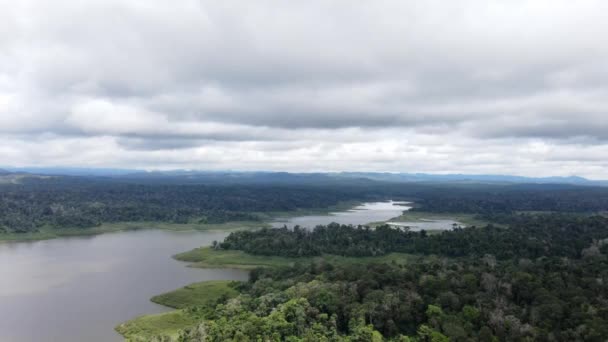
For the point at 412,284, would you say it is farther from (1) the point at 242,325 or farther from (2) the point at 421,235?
(2) the point at 421,235

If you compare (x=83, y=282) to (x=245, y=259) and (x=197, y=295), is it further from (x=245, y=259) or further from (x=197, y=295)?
(x=245, y=259)

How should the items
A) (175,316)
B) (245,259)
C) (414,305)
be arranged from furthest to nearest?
(245,259), (175,316), (414,305)

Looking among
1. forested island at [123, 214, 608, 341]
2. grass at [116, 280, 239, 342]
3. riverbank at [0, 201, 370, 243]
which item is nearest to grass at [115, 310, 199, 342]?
A: grass at [116, 280, 239, 342]

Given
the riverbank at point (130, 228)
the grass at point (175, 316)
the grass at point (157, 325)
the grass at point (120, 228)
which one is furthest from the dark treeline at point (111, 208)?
the grass at point (157, 325)

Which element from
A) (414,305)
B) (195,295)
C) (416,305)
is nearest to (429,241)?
(416,305)

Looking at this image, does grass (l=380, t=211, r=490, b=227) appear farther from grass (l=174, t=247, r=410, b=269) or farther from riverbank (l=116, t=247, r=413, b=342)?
riverbank (l=116, t=247, r=413, b=342)

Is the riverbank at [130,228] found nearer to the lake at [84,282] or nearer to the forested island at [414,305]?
the lake at [84,282]
